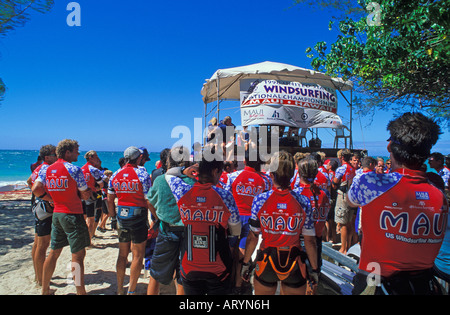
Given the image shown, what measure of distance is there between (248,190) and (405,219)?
230 cm

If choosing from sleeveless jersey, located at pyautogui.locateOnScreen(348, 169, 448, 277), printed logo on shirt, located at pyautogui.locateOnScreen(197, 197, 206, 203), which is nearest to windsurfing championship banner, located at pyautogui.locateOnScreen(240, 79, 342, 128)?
printed logo on shirt, located at pyautogui.locateOnScreen(197, 197, 206, 203)

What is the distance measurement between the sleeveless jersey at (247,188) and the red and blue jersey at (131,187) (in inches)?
55.3

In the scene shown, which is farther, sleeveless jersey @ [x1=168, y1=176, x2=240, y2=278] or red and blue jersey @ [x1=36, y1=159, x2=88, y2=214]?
red and blue jersey @ [x1=36, y1=159, x2=88, y2=214]

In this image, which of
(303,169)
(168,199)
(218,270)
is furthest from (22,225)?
(303,169)

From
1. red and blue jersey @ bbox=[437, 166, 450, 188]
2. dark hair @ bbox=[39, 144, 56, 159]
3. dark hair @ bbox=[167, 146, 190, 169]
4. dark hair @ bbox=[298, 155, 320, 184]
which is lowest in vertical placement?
red and blue jersey @ bbox=[437, 166, 450, 188]

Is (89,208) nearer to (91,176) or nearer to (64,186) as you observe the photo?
(91,176)

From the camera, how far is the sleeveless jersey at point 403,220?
1884mm

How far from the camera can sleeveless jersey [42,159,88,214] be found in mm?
3617

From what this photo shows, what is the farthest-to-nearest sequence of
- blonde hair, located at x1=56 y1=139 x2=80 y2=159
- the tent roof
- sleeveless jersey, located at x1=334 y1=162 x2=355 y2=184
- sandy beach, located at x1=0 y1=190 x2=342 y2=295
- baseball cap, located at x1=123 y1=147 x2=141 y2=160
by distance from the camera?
the tent roof → sleeveless jersey, located at x1=334 y1=162 x2=355 y2=184 → sandy beach, located at x1=0 y1=190 x2=342 y2=295 → baseball cap, located at x1=123 y1=147 x2=141 y2=160 → blonde hair, located at x1=56 y1=139 x2=80 y2=159

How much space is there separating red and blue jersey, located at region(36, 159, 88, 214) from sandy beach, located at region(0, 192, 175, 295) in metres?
1.58

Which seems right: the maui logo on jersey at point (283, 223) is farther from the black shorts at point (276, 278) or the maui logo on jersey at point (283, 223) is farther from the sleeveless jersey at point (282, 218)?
the black shorts at point (276, 278)

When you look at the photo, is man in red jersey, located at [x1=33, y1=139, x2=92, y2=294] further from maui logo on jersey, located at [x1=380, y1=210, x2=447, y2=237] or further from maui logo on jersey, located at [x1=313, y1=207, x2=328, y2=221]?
maui logo on jersey, located at [x1=380, y1=210, x2=447, y2=237]

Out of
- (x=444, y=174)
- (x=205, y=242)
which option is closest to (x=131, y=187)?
(x=205, y=242)
